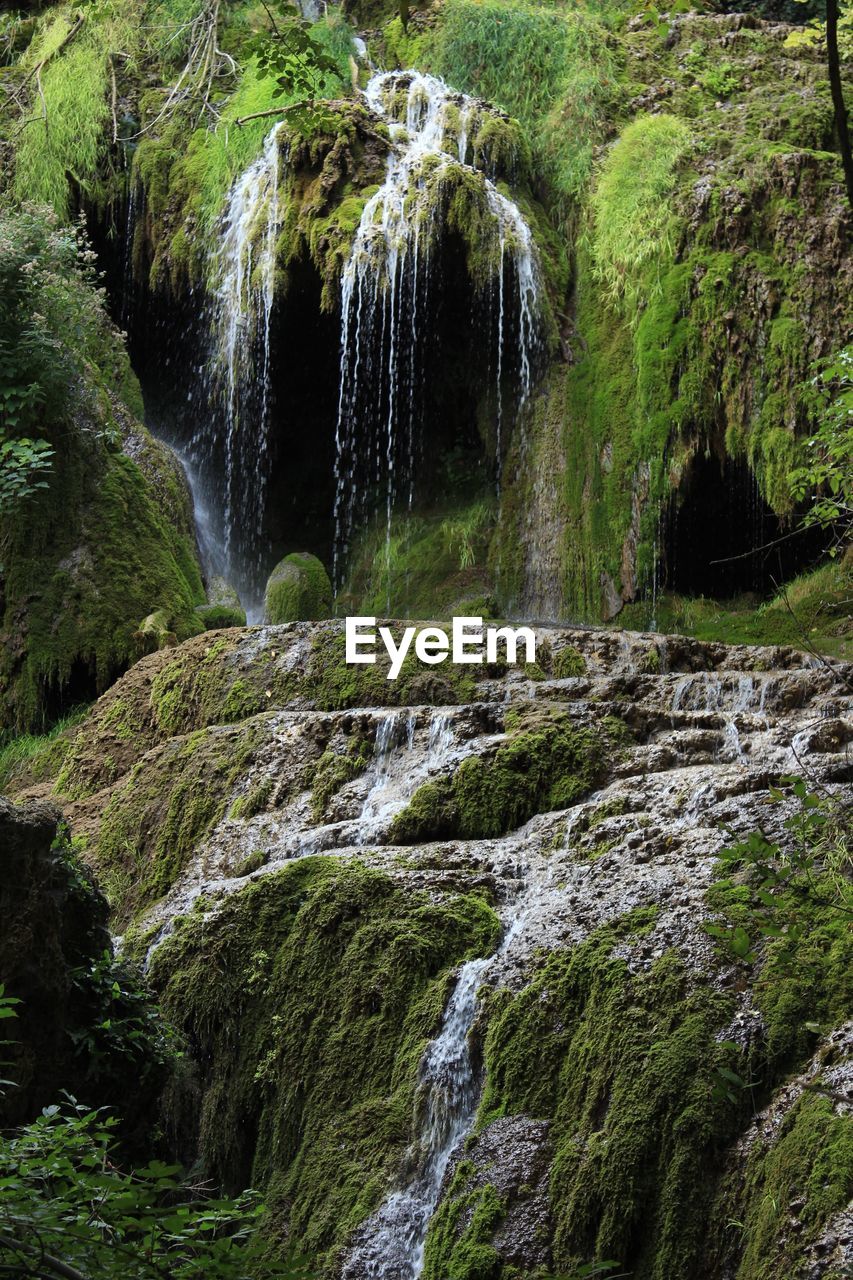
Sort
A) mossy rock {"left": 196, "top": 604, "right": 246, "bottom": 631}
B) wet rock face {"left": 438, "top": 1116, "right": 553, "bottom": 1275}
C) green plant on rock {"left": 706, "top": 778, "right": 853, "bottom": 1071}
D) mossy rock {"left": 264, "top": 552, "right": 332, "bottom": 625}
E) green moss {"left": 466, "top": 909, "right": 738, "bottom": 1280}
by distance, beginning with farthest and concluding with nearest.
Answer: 1. mossy rock {"left": 264, "top": 552, "right": 332, "bottom": 625}
2. mossy rock {"left": 196, "top": 604, "right": 246, "bottom": 631}
3. wet rock face {"left": 438, "top": 1116, "right": 553, "bottom": 1275}
4. green moss {"left": 466, "top": 909, "right": 738, "bottom": 1280}
5. green plant on rock {"left": 706, "top": 778, "right": 853, "bottom": 1071}

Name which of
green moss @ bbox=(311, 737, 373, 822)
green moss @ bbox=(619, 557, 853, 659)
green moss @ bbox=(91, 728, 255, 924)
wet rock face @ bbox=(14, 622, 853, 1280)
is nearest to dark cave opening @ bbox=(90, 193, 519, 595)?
green moss @ bbox=(619, 557, 853, 659)

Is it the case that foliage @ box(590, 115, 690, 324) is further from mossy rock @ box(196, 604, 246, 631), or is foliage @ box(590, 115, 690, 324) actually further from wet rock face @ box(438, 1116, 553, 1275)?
wet rock face @ box(438, 1116, 553, 1275)

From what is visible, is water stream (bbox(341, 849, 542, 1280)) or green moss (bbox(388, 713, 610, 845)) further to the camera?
green moss (bbox(388, 713, 610, 845))

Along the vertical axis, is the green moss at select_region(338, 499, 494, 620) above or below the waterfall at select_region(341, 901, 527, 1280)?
above

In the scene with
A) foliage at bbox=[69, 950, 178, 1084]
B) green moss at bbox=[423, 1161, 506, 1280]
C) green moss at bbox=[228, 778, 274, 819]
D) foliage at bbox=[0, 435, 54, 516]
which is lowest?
green moss at bbox=[423, 1161, 506, 1280]

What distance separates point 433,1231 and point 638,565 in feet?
29.7

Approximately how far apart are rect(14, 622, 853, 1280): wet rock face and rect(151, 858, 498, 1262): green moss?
2cm

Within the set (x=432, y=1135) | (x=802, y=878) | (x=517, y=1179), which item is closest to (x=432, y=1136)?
(x=432, y=1135)

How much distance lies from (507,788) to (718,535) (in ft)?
22.7

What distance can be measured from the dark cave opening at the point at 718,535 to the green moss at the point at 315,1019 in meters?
7.43

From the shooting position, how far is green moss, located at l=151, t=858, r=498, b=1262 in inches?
203

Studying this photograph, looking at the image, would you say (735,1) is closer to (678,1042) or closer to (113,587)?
(113,587)

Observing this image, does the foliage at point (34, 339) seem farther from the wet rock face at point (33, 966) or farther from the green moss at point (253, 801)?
the wet rock face at point (33, 966)

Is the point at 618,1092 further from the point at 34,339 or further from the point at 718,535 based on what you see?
the point at 34,339
